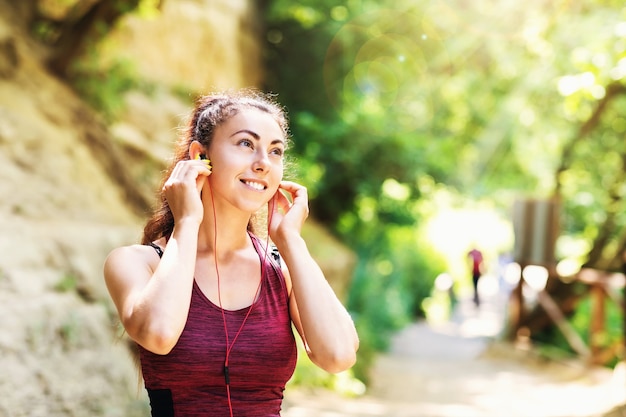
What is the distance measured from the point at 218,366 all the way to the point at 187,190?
48 centimetres

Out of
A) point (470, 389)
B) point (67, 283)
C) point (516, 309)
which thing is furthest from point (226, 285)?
point (516, 309)

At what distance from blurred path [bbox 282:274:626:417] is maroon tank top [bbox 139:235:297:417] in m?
4.46

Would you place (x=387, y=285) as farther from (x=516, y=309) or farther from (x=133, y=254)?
(x=133, y=254)

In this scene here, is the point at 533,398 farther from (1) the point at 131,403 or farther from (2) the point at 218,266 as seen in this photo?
(2) the point at 218,266

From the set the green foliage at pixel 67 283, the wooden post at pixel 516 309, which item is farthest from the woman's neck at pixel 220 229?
the wooden post at pixel 516 309

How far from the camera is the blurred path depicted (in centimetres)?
757

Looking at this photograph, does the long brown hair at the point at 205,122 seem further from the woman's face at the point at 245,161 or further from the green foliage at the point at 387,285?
the green foliage at the point at 387,285

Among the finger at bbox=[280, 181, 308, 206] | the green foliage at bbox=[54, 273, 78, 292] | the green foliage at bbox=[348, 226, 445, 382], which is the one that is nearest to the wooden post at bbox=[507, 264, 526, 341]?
the green foliage at bbox=[348, 226, 445, 382]

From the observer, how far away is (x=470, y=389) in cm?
984

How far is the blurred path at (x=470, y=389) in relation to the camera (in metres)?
7.57

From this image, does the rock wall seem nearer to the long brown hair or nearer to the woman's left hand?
the long brown hair

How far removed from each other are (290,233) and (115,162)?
18.4ft

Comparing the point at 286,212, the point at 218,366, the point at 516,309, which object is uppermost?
the point at 516,309

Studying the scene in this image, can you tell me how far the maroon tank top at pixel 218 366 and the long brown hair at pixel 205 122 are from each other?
35 cm
